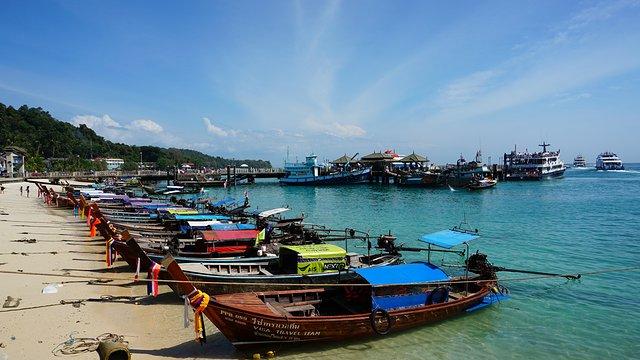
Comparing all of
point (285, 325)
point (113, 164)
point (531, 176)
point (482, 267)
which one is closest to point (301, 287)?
point (285, 325)

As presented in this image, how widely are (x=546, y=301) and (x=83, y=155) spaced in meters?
147

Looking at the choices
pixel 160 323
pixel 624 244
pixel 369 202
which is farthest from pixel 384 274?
pixel 369 202

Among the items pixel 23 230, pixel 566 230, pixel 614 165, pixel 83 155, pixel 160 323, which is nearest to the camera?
pixel 160 323

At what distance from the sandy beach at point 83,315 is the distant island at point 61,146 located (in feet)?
Result: 290

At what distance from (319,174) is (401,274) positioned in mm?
82106

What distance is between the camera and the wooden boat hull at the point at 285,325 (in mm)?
10391

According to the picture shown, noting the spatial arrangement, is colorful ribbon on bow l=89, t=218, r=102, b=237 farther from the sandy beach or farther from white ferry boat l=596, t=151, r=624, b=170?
white ferry boat l=596, t=151, r=624, b=170

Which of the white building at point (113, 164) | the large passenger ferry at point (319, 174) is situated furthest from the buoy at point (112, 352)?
the white building at point (113, 164)

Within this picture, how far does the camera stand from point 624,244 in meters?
27.3

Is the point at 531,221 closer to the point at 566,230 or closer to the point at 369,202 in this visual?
the point at 566,230

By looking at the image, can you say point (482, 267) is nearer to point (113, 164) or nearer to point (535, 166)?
point (535, 166)

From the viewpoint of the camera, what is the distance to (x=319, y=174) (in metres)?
95.1

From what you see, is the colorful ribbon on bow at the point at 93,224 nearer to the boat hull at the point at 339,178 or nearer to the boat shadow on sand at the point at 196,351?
the boat shadow on sand at the point at 196,351

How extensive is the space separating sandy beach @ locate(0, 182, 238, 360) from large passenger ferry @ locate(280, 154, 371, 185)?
71.5 m
